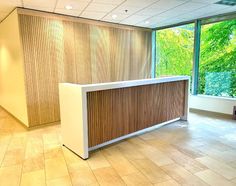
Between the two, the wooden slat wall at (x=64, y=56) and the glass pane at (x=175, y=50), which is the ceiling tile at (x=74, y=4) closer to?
the wooden slat wall at (x=64, y=56)

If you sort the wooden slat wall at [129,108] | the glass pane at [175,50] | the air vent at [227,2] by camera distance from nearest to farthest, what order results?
the wooden slat wall at [129,108]
the air vent at [227,2]
the glass pane at [175,50]

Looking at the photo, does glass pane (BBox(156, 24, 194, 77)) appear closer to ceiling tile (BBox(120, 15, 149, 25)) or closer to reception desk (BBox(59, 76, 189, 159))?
ceiling tile (BBox(120, 15, 149, 25))

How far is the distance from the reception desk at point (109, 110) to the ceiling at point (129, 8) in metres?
1.52

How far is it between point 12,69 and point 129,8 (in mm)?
3155

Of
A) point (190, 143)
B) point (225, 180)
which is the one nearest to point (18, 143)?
point (190, 143)

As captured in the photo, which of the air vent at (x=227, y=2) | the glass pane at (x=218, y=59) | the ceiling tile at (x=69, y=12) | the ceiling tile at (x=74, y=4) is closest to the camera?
the ceiling tile at (x=74, y=4)

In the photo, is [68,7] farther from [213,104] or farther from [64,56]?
[213,104]

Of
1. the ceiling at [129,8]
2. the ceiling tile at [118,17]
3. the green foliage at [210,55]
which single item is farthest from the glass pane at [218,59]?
the ceiling tile at [118,17]

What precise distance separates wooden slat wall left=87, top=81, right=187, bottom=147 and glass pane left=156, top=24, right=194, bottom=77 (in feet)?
4.99

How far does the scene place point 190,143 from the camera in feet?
10.9

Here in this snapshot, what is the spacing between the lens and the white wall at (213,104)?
4762 mm

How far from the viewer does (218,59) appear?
16.4 ft

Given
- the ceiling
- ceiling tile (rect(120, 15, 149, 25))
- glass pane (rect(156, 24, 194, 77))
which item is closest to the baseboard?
glass pane (rect(156, 24, 194, 77))

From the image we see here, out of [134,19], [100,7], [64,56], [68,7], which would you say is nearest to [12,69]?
[64,56]
